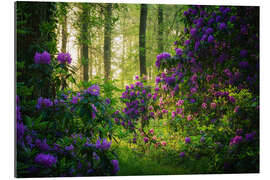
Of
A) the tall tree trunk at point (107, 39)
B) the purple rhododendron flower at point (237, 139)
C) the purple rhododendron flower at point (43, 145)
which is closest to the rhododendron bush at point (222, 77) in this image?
the purple rhododendron flower at point (237, 139)

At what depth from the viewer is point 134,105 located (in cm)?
357

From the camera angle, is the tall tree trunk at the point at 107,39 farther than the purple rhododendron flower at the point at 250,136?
Yes

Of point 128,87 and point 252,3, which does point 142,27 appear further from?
point 252,3

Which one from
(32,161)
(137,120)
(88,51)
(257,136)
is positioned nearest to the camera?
(32,161)

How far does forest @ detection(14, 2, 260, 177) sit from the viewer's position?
216cm

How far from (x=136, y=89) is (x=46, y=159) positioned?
183 centimetres

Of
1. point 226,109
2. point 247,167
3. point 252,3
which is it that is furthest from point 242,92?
point 252,3

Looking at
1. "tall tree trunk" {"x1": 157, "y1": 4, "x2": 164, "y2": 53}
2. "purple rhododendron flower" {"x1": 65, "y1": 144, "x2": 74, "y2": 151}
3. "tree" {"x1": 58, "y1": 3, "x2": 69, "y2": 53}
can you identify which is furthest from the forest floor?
"tree" {"x1": 58, "y1": 3, "x2": 69, "y2": 53}

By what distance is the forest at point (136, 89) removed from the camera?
216 centimetres

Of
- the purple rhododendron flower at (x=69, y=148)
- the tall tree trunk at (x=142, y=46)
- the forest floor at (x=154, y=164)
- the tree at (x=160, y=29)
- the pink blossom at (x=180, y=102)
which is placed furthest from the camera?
the tall tree trunk at (x=142, y=46)

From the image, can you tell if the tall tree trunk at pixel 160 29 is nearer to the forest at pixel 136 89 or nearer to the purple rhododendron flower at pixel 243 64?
the forest at pixel 136 89

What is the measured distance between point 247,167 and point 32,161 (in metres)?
2.18

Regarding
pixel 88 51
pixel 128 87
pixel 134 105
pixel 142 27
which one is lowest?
pixel 134 105

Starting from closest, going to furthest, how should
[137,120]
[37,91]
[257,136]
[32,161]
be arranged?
[32,161] → [37,91] → [257,136] → [137,120]
